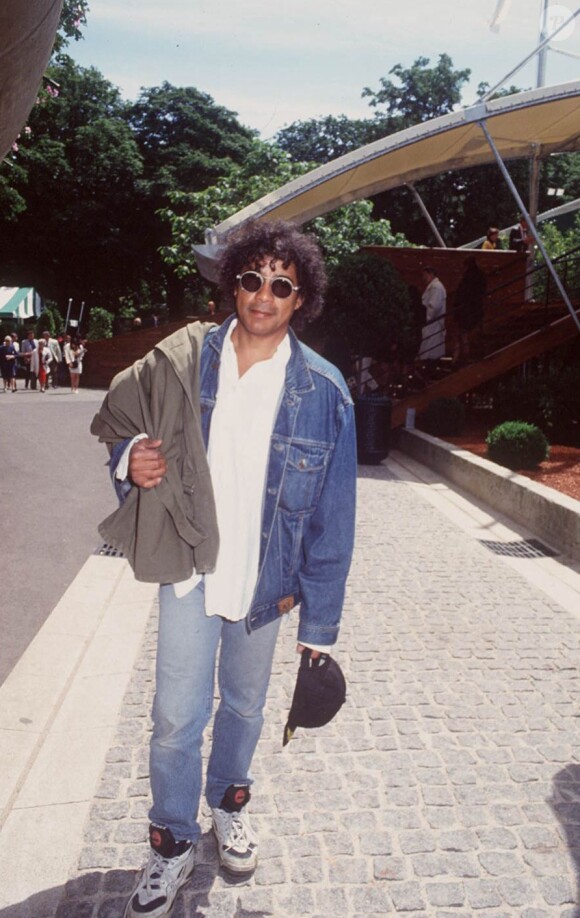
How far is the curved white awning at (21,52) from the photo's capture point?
1747 mm

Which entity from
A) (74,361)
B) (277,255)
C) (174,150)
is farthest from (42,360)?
(277,255)

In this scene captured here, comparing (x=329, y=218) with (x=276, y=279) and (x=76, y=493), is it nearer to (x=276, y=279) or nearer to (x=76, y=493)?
(x=76, y=493)

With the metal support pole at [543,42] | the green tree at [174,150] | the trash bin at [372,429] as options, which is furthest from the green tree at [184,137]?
the trash bin at [372,429]

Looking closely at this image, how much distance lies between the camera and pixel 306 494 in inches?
109

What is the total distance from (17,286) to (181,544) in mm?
47569

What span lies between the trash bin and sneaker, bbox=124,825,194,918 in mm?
10451

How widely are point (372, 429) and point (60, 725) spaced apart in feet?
31.6

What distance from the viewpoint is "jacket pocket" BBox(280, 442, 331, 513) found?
2725 millimetres

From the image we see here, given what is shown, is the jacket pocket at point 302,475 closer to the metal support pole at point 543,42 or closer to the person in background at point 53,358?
the metal support pole at point 543,42

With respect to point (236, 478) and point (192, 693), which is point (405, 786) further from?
point (236, 478)

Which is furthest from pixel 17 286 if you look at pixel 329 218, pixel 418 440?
pixel 418 440

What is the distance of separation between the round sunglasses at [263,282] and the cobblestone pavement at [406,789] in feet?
6.29

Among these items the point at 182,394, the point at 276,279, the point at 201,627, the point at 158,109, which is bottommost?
the point at 201,627

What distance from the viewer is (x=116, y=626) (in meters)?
5.59
